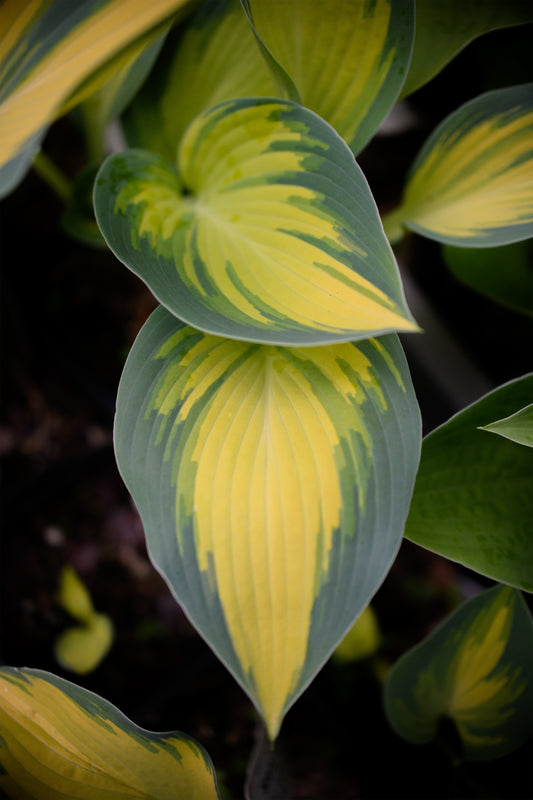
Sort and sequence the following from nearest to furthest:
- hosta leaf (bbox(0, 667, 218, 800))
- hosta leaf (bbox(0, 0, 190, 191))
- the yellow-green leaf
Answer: hosta leaf (bbox(0, 0, 190, 191))
hosta leaf (bbox(0, 667, 218, 800))
the yellow-green leaf

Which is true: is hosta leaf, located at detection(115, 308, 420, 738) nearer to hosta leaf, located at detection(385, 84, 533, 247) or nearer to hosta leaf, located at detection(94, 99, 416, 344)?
hosta leaf, located at detection(94, 99, 416, 344)

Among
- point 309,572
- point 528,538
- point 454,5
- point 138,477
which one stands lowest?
point 528,538

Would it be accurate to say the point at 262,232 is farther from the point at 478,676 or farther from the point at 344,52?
the point at 478,676

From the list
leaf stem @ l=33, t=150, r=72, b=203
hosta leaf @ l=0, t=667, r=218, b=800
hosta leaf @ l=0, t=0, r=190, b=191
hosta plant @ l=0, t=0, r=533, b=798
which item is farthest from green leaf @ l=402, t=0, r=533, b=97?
hosta leaf @ l=0, t=667, r=218, b=800

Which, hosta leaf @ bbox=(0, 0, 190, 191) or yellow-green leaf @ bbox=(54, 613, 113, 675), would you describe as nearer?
hosta leaf @ bbox=(0, 0, 190, 191)

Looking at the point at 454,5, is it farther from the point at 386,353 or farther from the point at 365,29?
the point at 386,353

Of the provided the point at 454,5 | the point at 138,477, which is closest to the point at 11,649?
the point at 138,477

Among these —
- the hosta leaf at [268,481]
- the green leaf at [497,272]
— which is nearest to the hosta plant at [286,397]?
the hosta leaf at [268,481]
